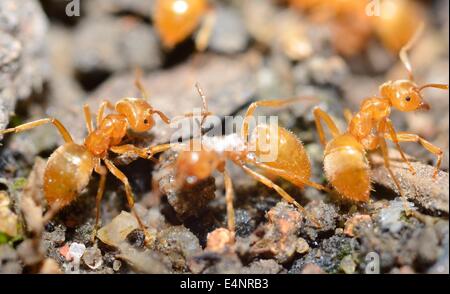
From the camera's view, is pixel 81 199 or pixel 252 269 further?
pixel 81 199

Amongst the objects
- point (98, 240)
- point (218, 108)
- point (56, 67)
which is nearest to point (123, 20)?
point (56, 67)

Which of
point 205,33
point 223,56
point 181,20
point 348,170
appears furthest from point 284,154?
point 181,20

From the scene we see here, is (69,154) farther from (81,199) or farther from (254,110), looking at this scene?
(254,110)

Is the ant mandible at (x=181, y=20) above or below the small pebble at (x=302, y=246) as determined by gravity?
above

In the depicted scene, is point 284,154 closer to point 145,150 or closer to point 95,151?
point 145,150

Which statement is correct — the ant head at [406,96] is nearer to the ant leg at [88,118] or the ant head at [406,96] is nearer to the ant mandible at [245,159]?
A: the ant mandible at [245,159]

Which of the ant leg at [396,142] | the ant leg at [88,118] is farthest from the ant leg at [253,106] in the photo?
the ant leg at [88,118]
